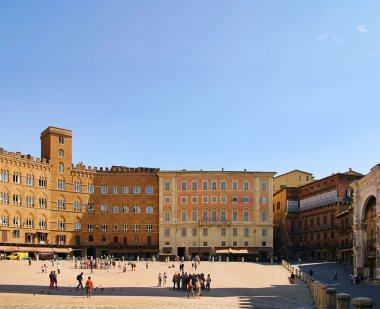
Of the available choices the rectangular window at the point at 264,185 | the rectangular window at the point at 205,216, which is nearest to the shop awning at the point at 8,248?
the rectangular window at the point at 205,216

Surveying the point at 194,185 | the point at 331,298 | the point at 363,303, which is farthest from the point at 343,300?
the point at 194,185

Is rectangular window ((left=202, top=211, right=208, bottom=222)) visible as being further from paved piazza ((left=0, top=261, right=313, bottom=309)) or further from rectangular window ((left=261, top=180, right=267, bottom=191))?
paved piazza ((left=0, top=261, right=313, bottom=309))

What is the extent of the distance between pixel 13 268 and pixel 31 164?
30160mm

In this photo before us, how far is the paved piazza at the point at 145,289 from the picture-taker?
36.3 metres

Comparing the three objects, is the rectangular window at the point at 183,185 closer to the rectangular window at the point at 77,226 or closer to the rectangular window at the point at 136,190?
the rectangular window at the point at 136,190

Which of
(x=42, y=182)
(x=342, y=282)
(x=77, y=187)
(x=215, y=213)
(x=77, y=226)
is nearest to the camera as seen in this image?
(x=342, y=282)

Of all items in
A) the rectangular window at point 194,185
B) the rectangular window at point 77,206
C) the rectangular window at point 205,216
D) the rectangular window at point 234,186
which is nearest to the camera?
the rectangular window at point 77,206

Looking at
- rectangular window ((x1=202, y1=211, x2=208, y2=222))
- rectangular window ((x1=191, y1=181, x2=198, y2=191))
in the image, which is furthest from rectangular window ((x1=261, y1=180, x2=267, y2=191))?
rectangular window ((x1=191, y1=181, x2=198, y2=191))

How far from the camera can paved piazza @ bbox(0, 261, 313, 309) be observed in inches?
1428

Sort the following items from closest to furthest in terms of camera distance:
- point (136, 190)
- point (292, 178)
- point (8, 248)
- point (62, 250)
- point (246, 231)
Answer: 1. point (8, 248)
2. point (62, 250)
3. point (246, 231)
4. point (136, 190)
5. point (292, 178)

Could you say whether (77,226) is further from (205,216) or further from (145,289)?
(145,289)

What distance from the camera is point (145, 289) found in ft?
163

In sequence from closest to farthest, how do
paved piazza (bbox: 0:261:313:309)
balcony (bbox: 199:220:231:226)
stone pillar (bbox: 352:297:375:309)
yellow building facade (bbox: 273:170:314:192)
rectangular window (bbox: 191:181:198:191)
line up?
stone pillar (bbox: 352:297:375:309) → paved piazza (bbox: 0:261:313:309) → balcony (bbox: 199:220:231:226) → rectangular window (bbox: 191:181:198:191) → yellow building facade (bbox: 273:170:314:192)

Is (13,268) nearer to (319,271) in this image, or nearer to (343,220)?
(319,271)
